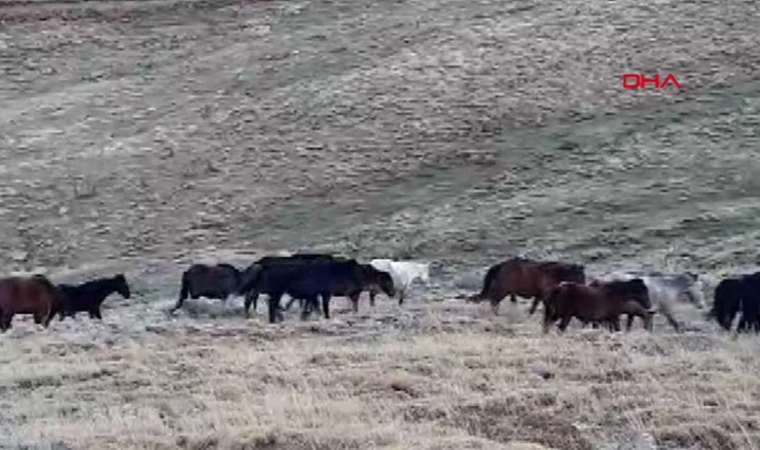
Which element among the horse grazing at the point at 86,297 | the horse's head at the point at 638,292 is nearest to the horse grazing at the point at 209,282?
the horse grazing at the point at 86,297

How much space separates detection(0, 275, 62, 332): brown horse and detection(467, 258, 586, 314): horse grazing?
689 cm

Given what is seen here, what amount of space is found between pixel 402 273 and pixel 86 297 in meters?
5.35

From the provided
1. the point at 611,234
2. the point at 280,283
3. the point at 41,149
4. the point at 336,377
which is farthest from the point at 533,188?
the point at 336,377

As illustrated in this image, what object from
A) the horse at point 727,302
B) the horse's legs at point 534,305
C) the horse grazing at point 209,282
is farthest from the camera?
the horse grazing at point 209,282

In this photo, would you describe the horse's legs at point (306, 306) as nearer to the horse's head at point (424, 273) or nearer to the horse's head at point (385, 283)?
the horse's head at point (385, 283)

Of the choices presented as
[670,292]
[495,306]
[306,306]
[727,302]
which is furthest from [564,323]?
[306,306]

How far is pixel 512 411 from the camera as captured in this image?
13.1 metres

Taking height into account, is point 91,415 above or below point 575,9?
below

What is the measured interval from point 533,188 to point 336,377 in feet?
57.3

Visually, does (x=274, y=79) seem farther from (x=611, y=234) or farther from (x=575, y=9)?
(x=611, y=234)

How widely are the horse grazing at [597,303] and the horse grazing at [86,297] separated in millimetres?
8278

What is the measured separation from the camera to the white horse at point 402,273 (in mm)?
24406

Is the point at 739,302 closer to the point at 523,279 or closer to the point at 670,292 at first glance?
the point at 670,292

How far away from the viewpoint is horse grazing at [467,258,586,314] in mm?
21969
